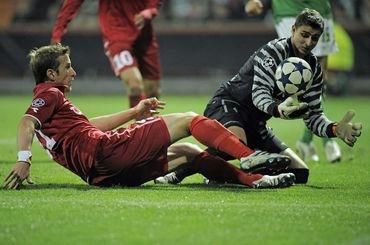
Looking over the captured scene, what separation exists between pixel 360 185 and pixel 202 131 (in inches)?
64.4

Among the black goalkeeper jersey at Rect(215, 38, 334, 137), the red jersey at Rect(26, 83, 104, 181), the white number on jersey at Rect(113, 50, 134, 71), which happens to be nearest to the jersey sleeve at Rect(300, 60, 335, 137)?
the black goalkeeper jersey at Rect(215, 38, 334, 137)

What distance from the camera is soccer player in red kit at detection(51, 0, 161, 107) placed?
448 inches

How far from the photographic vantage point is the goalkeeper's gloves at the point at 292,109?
748cm

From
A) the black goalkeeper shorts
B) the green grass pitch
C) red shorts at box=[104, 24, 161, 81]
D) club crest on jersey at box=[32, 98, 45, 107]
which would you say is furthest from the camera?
red shorts at box=[104, 24, 161, 81]

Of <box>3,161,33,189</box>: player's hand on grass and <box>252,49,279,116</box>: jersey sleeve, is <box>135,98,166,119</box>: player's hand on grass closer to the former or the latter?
<box>252,49,279,116</box>: jersey sleeve

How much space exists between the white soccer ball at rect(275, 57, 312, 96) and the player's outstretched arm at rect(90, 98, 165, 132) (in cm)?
107

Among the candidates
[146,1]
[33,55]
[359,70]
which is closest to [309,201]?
[33,55]

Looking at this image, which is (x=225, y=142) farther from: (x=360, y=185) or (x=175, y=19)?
(x=175, y=19)

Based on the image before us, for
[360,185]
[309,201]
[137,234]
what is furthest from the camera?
[360,185]

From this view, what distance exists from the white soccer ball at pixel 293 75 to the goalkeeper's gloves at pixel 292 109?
18.7 inches

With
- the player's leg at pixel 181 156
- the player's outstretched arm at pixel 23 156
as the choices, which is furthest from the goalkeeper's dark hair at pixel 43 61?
the player's leg at pixel 181 156

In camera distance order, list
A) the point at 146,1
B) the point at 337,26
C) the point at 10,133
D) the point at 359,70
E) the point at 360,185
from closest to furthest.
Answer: the point at 360,185, the point at 146,1, the point at 10,133, the point at 337,26, the point at 359,70

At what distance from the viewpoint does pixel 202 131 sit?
772 centimetres

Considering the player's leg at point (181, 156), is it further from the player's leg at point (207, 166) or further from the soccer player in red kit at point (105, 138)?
the soccer player in red kit at point (105, 138)
